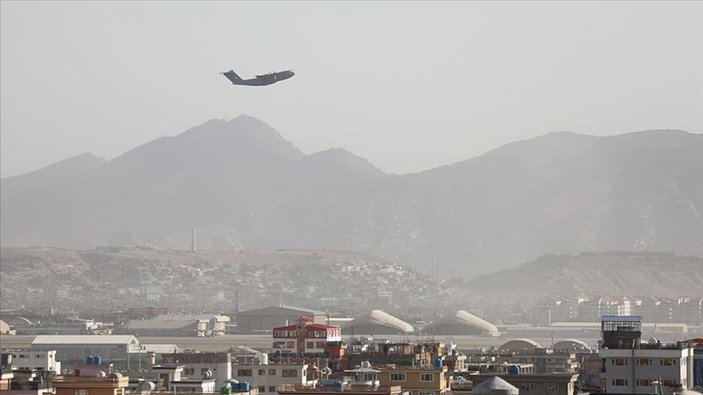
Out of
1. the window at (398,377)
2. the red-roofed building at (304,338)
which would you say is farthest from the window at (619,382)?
the red-roofed building at (304,338)

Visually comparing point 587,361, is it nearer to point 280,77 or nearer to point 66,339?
point 280,77

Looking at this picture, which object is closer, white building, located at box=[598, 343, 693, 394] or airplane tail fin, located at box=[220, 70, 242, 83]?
white building, located at box=[598, 343, 693, 394]

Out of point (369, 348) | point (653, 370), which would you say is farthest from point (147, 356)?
point (653, 370)

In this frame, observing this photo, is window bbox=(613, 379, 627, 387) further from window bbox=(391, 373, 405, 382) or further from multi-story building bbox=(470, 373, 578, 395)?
window bbox=(391, 373, 405, 382)

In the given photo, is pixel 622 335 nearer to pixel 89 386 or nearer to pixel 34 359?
pixel 89 386

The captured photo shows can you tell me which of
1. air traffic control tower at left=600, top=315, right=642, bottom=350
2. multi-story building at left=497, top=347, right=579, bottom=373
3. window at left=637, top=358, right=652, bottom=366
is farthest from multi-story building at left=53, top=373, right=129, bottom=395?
multi-story building at left=497, top=347, right=579, bottom=373

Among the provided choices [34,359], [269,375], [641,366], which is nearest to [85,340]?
[34,359]
